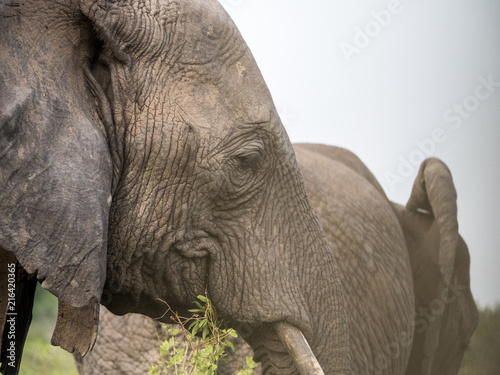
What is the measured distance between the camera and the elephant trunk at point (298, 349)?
2.21m

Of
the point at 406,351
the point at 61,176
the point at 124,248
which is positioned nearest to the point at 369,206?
the point at 406,351

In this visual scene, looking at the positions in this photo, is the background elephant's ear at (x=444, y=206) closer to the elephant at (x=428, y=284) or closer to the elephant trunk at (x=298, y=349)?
the elephant at (x=428, y=284)

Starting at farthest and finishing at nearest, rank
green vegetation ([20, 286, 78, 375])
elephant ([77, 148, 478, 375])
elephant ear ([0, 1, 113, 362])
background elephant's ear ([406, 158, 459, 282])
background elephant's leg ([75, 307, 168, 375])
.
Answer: green vegetation ([20, 286, 78, 375]) → background elephant's ear ([406, 158, 459, 282]) → elephant ([77, 148, 478, 375]) → background elephant's leg ([75, 307, 168, 375]) → elephant ear ([0, 1, 113, 362])

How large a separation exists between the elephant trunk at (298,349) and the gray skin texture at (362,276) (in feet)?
3.23

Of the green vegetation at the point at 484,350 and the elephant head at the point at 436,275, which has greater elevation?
the elephant head at the point at 436,275

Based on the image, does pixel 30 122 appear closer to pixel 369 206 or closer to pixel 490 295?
pixel 369 206

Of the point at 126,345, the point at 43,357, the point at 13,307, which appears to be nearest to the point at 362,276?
the point at 126,345

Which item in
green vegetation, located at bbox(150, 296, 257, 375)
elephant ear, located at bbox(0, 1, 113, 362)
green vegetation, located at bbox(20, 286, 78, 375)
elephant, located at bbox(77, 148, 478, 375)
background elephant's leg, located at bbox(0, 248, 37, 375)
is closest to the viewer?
elephant ear, located at bbox(0, 1, 113, 362)

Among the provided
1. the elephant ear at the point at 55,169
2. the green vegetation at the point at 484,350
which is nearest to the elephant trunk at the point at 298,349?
the elephant ear at the point at 55,169

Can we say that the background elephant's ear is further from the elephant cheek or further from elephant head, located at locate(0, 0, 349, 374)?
the elephant cheek

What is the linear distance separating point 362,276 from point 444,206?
57 cm

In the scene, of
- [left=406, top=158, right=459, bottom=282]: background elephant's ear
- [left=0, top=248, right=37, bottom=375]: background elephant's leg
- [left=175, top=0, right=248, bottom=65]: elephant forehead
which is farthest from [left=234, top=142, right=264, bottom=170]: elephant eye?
[left=406, top=158, right=459, bottom=282]: background elephant's ear

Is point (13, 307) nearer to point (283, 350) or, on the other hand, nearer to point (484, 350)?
point (283, 350)

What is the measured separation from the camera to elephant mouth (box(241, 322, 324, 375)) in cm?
222
